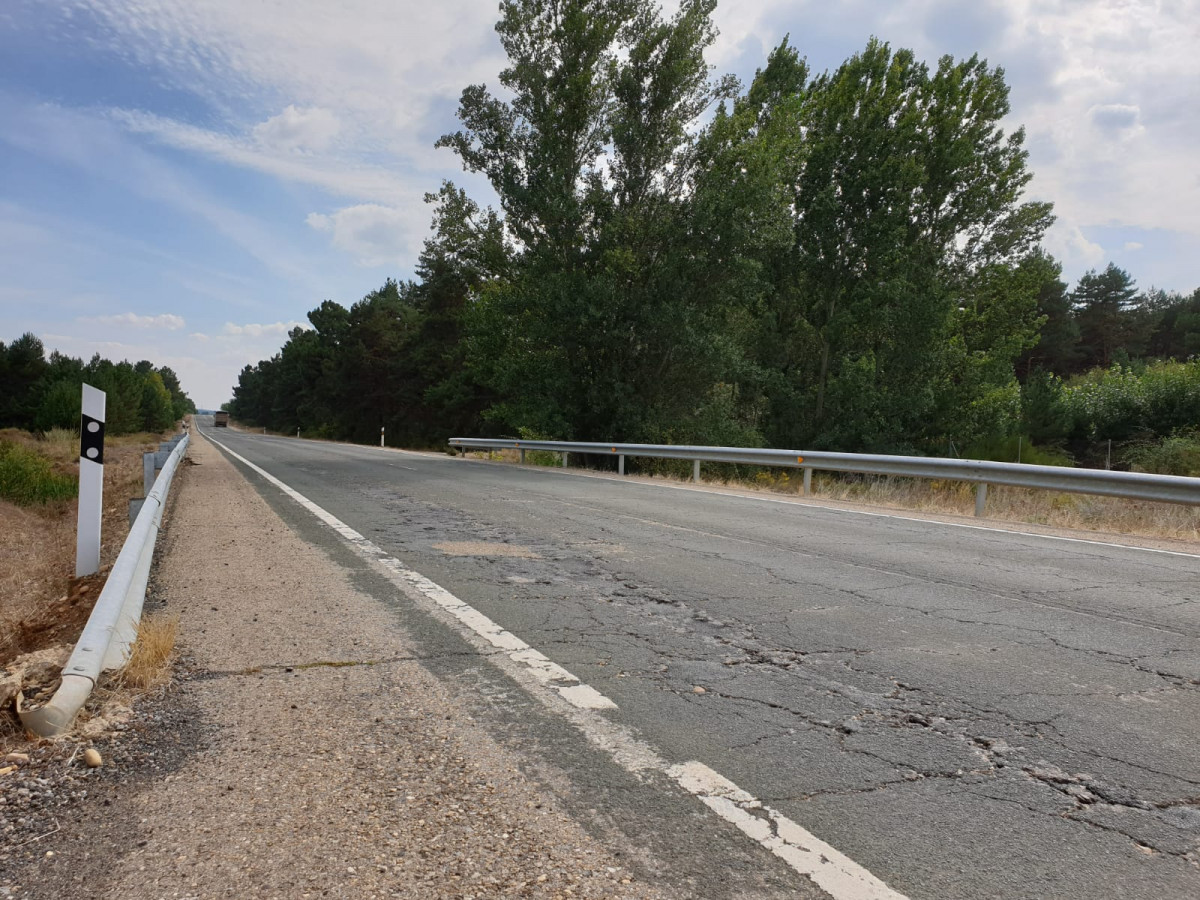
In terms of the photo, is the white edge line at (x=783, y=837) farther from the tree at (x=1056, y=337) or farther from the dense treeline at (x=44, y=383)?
the tree at (x=1056, y=337)

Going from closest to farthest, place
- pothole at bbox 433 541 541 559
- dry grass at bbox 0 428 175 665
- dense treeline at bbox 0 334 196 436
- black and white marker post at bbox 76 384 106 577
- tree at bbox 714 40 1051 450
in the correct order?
dry grass at bbox 0 428 175 665, black and white marker post at bbox 76 384 106 577, pothole at bbox 433 541 541 559, tree at bbox 714 40 1051 450, dense treeline at bbox 0 334 196 436

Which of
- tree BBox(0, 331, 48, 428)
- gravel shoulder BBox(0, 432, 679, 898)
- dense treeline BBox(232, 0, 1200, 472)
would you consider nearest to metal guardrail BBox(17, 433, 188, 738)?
gravel shoulder BBox(0, 432, 679, 898)

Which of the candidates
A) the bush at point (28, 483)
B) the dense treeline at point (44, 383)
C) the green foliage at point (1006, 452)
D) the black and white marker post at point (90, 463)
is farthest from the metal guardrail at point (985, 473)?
A: the dense treeline at point (44, 383)

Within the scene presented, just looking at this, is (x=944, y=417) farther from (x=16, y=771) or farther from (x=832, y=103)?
(x=16, y=771)

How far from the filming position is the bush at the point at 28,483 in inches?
558

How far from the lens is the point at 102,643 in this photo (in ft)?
10.6

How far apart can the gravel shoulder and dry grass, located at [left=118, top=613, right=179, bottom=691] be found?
3.7 inches

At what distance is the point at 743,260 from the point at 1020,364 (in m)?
50.4

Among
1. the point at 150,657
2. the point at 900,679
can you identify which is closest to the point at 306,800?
the point at 150,657

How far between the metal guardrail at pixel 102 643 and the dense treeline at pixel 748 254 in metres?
17.6

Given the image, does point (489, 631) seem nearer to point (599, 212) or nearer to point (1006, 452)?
point (599, 212)

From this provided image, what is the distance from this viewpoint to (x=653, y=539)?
7570 millimetres

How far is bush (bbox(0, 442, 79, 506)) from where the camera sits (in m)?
14.2

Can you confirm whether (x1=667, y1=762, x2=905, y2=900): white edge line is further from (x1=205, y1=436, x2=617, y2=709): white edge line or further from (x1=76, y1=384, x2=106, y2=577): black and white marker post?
(x1=76, y1=384, x2=106, y2=577): black and white marker post
